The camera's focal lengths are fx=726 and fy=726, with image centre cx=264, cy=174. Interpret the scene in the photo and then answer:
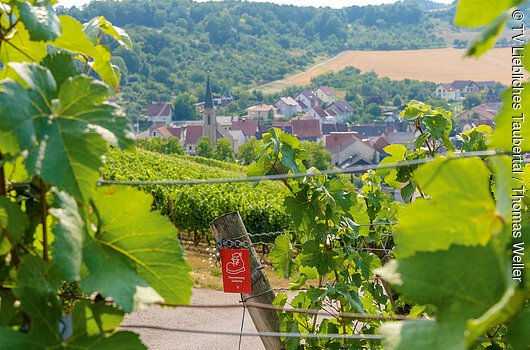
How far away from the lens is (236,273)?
246 centimetres

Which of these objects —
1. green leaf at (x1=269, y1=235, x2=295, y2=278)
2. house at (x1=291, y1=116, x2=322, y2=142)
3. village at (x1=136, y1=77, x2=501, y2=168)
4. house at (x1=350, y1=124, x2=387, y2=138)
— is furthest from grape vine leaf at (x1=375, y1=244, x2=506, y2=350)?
house at (x1=350, y1=124, x2=387, y2=138)

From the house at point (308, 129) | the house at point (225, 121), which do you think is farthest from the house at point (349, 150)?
the house at point (225, 121)

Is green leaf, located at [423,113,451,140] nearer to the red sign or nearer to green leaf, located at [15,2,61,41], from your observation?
the red sign

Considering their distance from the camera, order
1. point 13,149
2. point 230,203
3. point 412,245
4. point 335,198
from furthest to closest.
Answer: point 230,203 → point 335,198 → point 13,149 → point 412,245

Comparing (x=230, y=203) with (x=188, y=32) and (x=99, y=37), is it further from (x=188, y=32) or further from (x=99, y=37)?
(x=188, y=32)

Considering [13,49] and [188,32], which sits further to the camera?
[188,32]

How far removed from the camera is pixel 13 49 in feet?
2.65

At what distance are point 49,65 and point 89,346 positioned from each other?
27 cm

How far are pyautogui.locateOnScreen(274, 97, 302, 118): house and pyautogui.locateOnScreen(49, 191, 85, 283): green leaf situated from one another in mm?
76350

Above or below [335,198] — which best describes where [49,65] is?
above

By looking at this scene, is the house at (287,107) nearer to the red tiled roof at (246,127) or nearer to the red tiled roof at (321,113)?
the red tiled roof at (321,113)

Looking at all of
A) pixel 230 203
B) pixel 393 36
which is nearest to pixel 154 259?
pixel 230 203

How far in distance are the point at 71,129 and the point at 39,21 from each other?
0.14m

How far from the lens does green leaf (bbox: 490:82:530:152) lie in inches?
19.8
